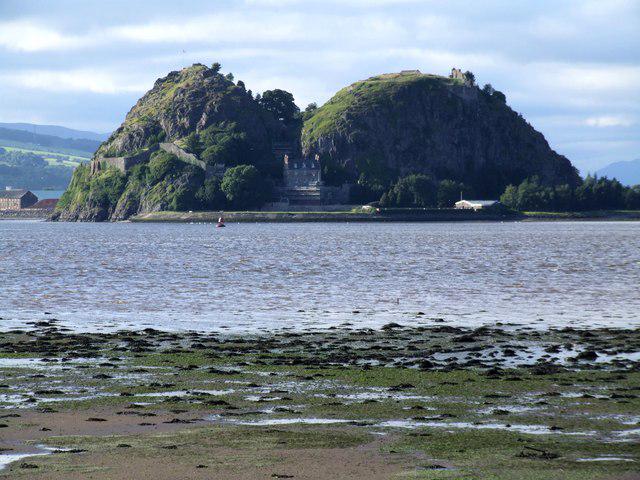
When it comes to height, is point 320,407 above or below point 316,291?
above

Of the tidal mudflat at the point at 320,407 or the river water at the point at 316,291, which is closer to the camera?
the tidal mudflat at the point at 320,407

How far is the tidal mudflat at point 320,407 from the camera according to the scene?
57.3 feet

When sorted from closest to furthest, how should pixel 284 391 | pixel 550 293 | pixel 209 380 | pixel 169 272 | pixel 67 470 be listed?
pixel 67 470 < pixel 284 391 < pixel 209 380 < pixel 550 293 < pixel 169 272

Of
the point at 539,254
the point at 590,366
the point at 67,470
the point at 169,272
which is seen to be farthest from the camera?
the point at 539,254

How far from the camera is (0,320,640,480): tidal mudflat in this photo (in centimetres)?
A: 1745

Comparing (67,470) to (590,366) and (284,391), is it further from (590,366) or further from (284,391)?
(590,366)

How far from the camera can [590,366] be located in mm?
28031

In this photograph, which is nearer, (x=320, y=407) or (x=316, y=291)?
(x=320, y=407)

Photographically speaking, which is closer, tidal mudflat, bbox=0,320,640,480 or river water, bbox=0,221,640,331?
tidal mudflat, bbox=0,320,640,480

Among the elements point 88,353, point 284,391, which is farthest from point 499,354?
point 88,353

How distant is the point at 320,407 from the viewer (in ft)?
73.2

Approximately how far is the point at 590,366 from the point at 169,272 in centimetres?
5021

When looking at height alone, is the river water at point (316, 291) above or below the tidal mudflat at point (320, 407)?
below

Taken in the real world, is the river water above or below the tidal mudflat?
below
